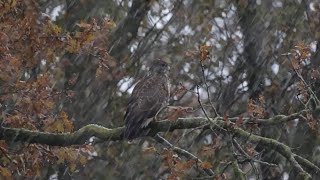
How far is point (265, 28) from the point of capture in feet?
50.4

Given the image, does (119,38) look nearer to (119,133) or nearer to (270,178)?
(270,178)

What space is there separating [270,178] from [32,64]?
5634 mm

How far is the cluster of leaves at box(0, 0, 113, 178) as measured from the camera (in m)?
9.56

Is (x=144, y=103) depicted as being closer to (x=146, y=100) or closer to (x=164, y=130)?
(x=146, y=100)

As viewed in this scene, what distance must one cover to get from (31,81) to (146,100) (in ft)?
4.65

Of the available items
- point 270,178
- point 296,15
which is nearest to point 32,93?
point 270,178

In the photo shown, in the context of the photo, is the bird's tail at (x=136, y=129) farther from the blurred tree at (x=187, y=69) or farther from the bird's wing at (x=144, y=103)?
the blurred tree at (x=187, y=69)

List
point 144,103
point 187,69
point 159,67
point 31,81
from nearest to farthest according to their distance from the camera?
point 144,103
point 31,81
point 159,67
point 187,69

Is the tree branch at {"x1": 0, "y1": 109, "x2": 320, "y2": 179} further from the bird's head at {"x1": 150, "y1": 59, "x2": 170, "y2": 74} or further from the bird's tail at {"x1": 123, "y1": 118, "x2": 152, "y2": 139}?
the bird's head at {"x1": 150, "y1": 59, "x2": 170, "y2": 74}

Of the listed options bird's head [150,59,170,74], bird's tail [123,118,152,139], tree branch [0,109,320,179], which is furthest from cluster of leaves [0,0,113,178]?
bird's tail [123,118,152,139]

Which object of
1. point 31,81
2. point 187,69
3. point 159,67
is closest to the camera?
point 31,81

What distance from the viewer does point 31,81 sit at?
10.1 m

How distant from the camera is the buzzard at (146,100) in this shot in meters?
9.18

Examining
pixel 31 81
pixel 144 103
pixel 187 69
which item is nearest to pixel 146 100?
pixel 144 103
